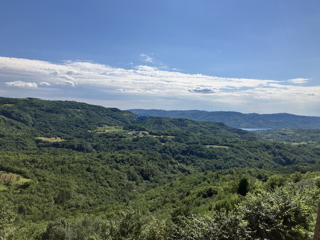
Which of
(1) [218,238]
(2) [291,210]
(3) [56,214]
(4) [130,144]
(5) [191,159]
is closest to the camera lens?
(1) [218,238]

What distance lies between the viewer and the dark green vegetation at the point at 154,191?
1220cm

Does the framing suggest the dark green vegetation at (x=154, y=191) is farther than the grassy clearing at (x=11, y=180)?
No

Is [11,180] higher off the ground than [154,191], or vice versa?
[11,180]

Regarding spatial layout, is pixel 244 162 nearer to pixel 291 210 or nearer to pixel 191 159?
pixel 191 159

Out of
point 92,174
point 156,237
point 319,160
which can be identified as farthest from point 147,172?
point 319,160

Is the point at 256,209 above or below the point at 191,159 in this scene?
above

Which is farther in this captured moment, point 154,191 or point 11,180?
point 154,191

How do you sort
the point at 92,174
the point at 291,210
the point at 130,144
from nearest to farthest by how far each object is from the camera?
the point at 291,210
the point at 92,174
the point at 130,144

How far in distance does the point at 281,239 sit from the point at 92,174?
A: 106961 millimetres

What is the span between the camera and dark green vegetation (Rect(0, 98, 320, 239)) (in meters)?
12.2

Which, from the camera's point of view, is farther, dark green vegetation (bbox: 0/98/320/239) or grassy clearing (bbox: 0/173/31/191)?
grassy clearing (bbox: 0/173/31/191)

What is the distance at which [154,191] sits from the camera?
88.5 m

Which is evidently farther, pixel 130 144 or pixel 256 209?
pixel 130 144

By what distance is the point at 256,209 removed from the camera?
12.6 meters
